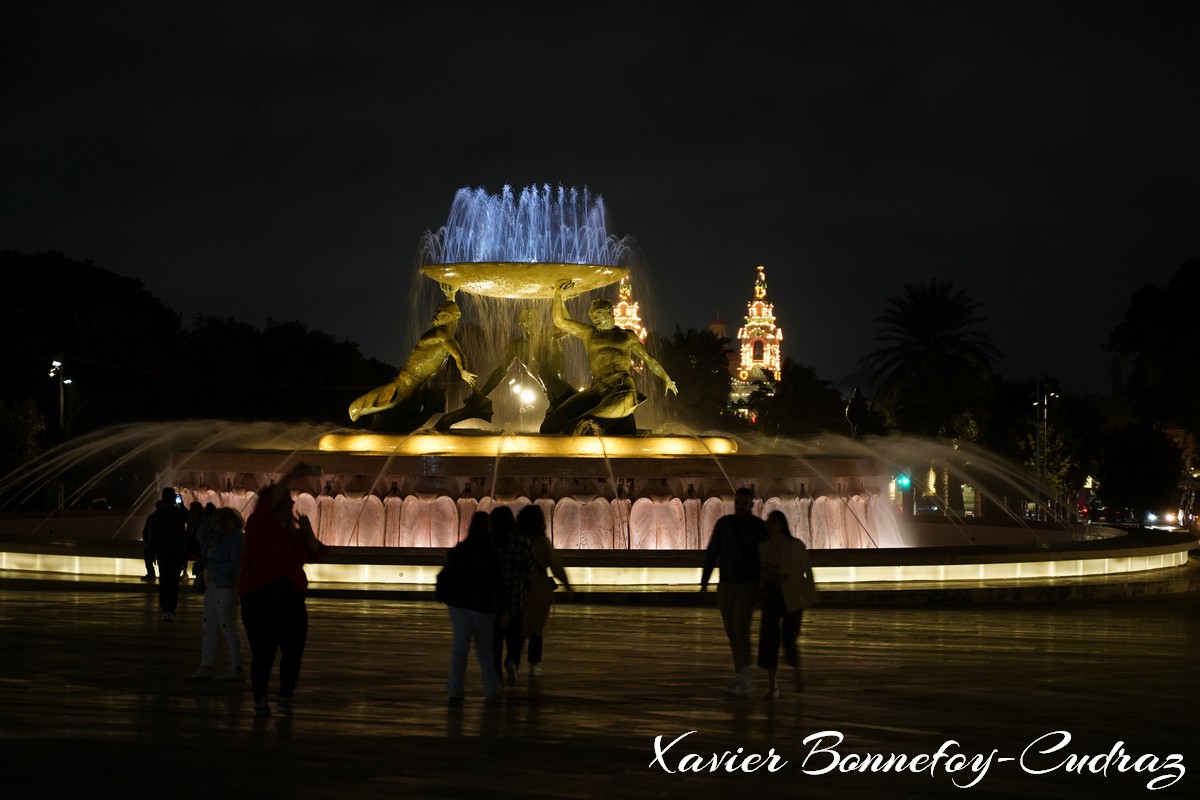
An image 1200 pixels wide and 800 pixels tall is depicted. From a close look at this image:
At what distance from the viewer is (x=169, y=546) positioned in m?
15.1

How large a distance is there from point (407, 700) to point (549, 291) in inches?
681

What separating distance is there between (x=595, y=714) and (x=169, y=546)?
672 centimetres

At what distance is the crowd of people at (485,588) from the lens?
9531mm

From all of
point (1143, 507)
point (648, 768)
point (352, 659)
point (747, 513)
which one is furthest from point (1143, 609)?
point (1143, 507)

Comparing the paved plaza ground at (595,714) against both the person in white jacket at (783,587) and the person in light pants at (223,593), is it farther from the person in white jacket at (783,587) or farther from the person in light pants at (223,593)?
the person in white jacket at (783,587)

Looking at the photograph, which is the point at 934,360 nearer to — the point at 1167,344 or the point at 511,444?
the point at 1167,344

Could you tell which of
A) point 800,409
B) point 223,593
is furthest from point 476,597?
point 800,409

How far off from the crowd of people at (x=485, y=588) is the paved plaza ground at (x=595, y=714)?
0.85ft

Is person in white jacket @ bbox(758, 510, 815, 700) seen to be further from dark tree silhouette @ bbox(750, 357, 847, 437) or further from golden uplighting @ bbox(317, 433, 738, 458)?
dark tree silhouette @ bbox(750, 357, 847, 437)

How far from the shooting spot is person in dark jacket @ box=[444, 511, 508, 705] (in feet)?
33.1

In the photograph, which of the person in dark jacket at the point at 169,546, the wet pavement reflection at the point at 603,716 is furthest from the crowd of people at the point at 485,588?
the person in dark jacket at the point at 169,546

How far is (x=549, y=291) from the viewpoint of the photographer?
27031 millimetres

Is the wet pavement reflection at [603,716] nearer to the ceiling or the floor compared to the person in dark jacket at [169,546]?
nearer to the floor

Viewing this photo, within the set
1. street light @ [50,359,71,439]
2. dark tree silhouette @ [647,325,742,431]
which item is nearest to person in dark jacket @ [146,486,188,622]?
street light @ [50,359,71,439]
